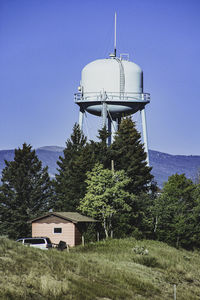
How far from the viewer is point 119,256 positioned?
137 ft

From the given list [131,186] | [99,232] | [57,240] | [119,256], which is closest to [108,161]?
[131,186]

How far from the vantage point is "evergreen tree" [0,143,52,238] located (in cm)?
6544

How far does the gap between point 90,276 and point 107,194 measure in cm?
2423

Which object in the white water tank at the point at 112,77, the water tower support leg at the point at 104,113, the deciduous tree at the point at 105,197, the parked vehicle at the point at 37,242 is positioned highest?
the white water tank at the point at 112,77

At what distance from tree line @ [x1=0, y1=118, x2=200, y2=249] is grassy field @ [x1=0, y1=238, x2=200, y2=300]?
44.6 ft

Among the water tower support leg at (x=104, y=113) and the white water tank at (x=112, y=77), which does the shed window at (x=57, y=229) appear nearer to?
the water tower support leg at (x=104, y=113)

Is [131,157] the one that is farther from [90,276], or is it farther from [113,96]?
[90,276]

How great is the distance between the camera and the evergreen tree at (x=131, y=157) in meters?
62.7

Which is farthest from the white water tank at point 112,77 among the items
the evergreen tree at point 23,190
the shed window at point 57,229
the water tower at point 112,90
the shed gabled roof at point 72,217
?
the shed window at point 57,229

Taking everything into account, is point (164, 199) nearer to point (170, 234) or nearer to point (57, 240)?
point (170, 234)

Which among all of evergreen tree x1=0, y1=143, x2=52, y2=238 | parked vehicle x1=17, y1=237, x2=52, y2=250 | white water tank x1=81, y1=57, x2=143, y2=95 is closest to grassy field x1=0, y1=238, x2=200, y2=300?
parked vehicle x1=17, y1=237, x2=52, y2=250

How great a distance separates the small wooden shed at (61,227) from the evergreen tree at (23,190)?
1050 centimetres

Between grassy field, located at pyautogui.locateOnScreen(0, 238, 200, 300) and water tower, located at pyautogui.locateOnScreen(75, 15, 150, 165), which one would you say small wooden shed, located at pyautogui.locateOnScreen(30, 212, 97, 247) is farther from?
water tower, located at pyautogui.locateOnScreen(75, 15, 150, 165)

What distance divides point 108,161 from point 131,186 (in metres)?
3.70
